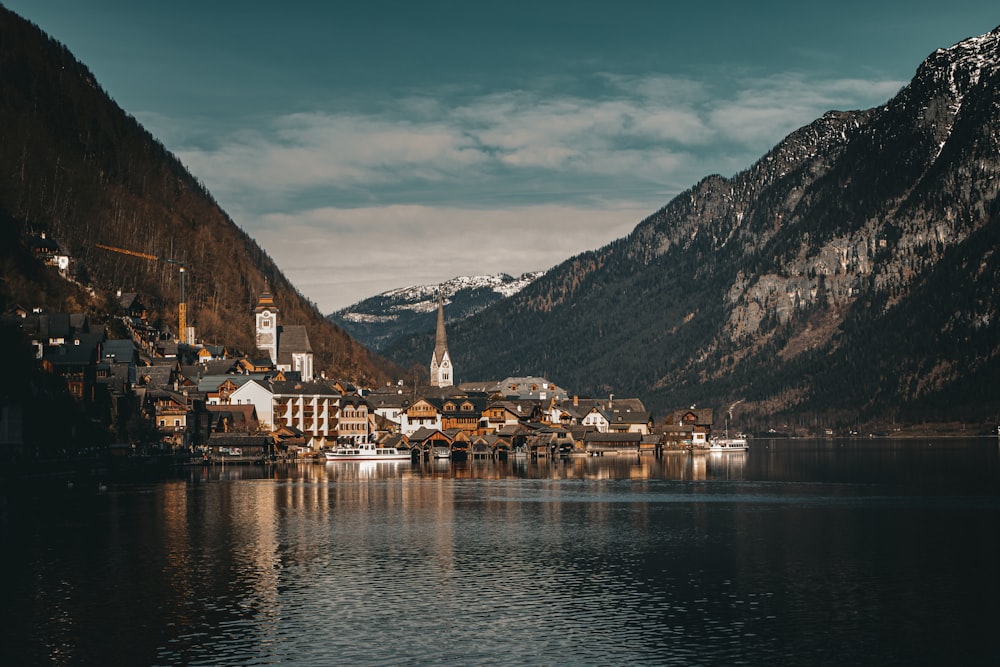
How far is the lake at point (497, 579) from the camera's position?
52.9 meters

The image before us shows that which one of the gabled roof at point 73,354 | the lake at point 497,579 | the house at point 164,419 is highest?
the gabled roof at point 73,354

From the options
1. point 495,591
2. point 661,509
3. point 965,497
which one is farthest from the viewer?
point 965,497

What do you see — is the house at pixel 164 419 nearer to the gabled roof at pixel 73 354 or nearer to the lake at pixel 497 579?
the gabled roof at pixel 73 354

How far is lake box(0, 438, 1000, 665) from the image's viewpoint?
52938 millimetres

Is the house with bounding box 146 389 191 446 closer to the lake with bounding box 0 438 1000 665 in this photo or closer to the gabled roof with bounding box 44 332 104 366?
the gabled roof with bounding box 44 332 104 366

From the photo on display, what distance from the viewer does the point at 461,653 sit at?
5219 cm

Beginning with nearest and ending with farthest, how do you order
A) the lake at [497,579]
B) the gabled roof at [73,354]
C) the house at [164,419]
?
1. the lake at [497,579]
2. the gabled roof at [73,354]
3. the house at [164,419]

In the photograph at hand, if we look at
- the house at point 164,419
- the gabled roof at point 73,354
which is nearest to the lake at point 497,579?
the gabled roof at point 73,354

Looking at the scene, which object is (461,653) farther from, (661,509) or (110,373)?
(110,373)

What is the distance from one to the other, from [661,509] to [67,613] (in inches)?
2494

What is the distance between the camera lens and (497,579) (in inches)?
2771

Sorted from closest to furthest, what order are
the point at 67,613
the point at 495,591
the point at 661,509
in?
the point at 67,613
the point at 495,591
the point at 661,509

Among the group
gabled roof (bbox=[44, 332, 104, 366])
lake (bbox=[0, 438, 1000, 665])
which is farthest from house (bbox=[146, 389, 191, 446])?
lake (bbox=[0, 438, 1000, 665])

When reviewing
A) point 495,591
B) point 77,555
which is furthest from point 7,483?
point 495,591
